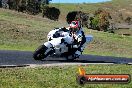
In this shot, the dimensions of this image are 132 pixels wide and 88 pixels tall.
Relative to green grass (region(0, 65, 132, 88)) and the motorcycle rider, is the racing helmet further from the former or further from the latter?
green grass (region(0, 65, 132, 88))

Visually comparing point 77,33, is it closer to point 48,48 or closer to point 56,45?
point 56,45

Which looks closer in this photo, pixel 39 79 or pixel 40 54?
pixel 39 79

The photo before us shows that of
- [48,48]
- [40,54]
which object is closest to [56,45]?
[48,48]

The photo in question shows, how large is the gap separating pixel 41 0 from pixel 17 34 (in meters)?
95.5

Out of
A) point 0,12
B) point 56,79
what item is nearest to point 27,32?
point 0,12

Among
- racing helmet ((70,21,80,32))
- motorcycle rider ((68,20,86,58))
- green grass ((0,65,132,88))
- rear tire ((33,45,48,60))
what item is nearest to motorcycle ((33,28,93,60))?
rear tire ((33,45,48,60))

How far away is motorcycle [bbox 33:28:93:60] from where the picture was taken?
1988cm

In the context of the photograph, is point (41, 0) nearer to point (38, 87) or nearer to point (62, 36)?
point (62, 36)

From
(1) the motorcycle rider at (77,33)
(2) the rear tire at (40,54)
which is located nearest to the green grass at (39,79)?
(2) the rear tire at (40,54)

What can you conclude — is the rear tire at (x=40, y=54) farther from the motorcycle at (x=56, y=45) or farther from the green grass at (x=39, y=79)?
the green grass at (x=39, y=79)

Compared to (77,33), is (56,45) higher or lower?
lower

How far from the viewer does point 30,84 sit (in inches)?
464

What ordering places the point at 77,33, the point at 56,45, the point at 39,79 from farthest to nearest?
the point at 77,33 < the point at 56,45 < the point at 39,79

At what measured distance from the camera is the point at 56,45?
20016mm
